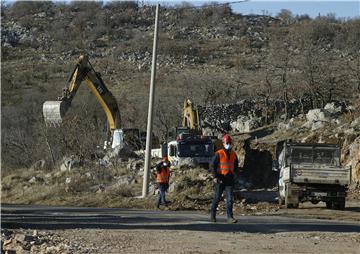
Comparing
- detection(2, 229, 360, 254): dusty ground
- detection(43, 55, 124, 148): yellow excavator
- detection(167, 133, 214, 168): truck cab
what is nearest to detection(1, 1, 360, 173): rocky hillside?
detection(43, 55, 124, 148): yellow excavator

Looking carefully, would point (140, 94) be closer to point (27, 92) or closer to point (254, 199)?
point (27, 92)

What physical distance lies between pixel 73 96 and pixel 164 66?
5598 centimetres

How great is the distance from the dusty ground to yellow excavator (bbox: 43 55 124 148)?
28672 millimetres

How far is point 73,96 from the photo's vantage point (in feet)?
155

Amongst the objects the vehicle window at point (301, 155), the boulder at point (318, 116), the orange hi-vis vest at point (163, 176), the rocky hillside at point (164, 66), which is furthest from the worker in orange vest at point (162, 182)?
the boulder at point (318, 116)

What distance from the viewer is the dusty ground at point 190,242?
13.4 m

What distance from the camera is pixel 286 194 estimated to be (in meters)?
27.3

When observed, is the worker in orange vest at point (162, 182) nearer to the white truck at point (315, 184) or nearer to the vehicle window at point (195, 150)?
the white truck at point (315, 184)

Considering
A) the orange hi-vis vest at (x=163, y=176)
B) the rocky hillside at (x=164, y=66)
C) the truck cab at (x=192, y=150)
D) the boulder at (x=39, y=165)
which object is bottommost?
the boulder at (x=39, y=165)

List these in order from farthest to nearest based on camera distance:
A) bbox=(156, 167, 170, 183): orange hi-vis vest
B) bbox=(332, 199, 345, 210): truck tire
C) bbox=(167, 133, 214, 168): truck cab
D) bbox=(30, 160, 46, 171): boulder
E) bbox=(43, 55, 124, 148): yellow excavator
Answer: bbox=(30, 160, 46, 171): boulder, bbox=(43, 55, 124, 148): yellow excavator, bbox=(167, 133, 214, 168): truck cab, bbox=(156, 167, 170, 183): orange hi-vis vest, bbox=(332, 199, 345, 210): truck tire

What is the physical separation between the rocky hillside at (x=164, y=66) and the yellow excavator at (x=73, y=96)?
213 cm

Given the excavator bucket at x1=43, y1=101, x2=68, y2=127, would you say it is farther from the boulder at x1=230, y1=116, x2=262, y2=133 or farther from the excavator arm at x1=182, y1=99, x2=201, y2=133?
the boulder at x1=230, y1=116, x2=262, y2=133

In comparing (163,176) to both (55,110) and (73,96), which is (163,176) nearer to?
(55,110)

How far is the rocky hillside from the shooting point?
59.3 meters
